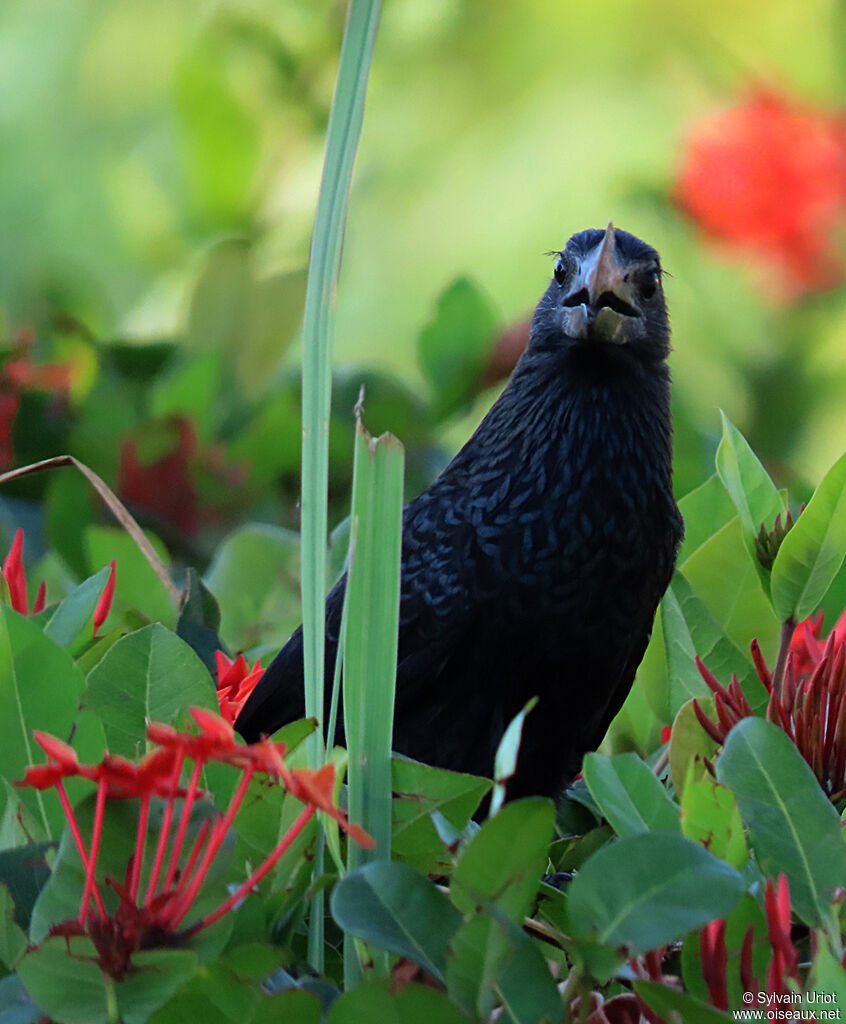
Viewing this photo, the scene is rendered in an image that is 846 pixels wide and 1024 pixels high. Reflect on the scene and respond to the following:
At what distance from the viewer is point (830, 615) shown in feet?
4.66

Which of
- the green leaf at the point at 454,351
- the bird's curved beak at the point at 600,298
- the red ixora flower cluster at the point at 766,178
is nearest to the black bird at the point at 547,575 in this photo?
the bird's curved beak at the point at 600,298

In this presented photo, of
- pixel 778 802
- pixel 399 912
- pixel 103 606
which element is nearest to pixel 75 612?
pixel 103 606

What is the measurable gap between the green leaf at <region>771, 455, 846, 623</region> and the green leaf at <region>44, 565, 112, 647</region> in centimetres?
54

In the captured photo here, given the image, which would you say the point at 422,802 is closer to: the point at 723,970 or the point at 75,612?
the point at 723,970

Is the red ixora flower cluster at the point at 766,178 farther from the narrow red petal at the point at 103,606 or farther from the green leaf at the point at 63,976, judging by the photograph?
the green leaf at the point at 63,976

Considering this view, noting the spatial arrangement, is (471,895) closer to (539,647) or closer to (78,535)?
(539,647)

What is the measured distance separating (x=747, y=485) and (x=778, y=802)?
1.29ft

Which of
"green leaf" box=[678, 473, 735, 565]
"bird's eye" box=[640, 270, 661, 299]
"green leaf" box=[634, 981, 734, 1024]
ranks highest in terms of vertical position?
"bird's eye" box=[640, 270, 661, 299]

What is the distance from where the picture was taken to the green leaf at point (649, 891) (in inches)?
26.7

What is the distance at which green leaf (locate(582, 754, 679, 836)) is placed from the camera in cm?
81

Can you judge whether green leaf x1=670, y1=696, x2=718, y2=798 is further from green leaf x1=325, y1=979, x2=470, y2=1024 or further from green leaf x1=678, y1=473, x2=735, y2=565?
green leaf x1=678, y1=473, x2=735, y2=565

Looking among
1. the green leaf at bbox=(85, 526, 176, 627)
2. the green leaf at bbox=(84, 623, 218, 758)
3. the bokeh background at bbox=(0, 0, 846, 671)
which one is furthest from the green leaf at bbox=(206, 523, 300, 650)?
the green leaf at bbox=(84, 623, 218, 758)

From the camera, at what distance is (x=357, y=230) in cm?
446

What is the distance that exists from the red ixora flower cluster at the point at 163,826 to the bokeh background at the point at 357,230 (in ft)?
2.69
